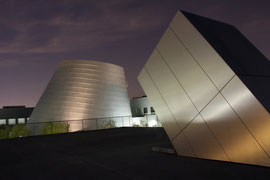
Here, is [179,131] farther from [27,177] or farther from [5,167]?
[5,167]

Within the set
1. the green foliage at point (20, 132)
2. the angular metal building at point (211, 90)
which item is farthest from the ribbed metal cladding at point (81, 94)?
the angular metal building at point (211, 90)

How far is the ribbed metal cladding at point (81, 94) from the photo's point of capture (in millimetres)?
33500

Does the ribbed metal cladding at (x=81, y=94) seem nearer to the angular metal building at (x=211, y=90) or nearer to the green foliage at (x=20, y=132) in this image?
the green foliage at (x=20, y=132)

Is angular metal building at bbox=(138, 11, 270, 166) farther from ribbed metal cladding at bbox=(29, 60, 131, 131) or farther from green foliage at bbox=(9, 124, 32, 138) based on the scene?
ribbed metal cladding at bbox=(29, 60, 131, 131)

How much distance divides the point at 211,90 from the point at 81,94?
29.9m

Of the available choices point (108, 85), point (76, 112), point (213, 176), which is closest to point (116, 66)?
point (108, 85)

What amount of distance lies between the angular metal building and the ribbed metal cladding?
26.7m

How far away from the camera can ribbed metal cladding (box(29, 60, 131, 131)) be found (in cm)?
3350

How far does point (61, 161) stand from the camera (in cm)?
784

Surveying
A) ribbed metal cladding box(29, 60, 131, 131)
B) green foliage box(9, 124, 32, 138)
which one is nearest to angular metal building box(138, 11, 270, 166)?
green foliage box(9, 124, 32, 138)

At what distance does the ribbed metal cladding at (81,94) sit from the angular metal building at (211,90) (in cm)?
2665

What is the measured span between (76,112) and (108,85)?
7.26 meters

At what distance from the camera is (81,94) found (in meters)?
34.2

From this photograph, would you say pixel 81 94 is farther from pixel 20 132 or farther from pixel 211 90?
pixel 211 90
